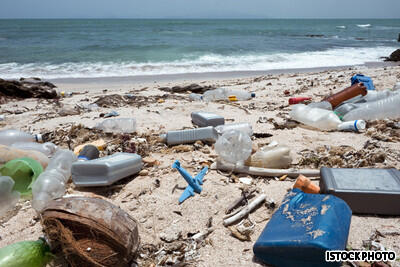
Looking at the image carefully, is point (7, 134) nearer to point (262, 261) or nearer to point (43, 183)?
point (43, 183)

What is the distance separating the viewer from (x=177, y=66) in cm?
1100

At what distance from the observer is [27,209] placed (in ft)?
6.69

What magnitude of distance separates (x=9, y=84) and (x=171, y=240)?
20.4ft

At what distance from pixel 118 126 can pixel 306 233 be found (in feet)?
8.70

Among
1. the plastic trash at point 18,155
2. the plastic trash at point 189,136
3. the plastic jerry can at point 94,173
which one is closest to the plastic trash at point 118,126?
the plastic trash at point 189,136

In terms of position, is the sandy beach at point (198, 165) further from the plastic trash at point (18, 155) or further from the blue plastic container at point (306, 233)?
the plastic trash at point (18, 155)

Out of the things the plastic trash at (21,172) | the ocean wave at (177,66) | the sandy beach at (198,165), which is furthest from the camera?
the ocean wave at (177,66)

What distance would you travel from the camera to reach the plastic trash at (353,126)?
10.4 feet

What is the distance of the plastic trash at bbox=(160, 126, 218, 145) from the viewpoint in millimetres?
2988

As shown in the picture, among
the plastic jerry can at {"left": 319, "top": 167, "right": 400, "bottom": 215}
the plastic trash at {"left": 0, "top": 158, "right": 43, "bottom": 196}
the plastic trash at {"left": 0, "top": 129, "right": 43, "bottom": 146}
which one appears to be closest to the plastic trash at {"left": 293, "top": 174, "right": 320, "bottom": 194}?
the plastic jerry can at {"left": 319, "top": 167, "right": 400, "bottom": 215}

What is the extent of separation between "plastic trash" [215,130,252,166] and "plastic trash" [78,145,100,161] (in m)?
1.13

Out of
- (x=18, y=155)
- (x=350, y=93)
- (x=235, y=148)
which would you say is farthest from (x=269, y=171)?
(x=350, y=93)

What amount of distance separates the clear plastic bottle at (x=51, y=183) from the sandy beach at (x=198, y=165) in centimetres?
10

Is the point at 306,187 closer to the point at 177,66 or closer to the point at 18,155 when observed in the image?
the point at 18,155
